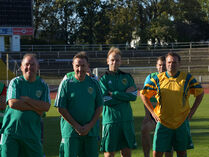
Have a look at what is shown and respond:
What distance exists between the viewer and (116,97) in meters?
5.97

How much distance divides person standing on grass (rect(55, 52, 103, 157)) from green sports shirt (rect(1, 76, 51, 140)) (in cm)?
27

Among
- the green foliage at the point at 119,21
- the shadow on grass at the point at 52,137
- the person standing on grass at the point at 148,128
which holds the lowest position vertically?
the shadow on grass at the point at 52,137

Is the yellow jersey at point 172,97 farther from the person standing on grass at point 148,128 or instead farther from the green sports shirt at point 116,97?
the person standing on grass at point 148,128

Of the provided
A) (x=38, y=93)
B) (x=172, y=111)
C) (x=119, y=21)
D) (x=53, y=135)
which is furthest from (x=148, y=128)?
(x=119, y=21)

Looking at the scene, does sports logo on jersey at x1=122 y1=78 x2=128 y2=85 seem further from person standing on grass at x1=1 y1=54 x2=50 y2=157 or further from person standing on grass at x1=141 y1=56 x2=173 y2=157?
person standing on grass at x1=1 y1=54 x2=50 y2=157

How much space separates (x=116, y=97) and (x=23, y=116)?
161 cm

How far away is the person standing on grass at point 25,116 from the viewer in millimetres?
4793

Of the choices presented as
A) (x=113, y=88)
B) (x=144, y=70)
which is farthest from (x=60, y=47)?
(x=113, y=88)

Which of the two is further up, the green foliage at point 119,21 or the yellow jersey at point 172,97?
the green foliage at point 119,21

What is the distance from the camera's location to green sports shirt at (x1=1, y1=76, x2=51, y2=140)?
4805 millimetres

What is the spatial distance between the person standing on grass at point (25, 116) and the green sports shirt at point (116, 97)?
1.30 metres

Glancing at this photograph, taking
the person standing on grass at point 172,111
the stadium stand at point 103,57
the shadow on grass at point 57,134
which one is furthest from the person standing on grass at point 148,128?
the stadium stand at point 103,57

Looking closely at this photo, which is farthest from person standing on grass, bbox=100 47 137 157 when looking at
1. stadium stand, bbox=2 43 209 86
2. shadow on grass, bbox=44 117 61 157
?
stadium stand, bbox=2 43 209 86

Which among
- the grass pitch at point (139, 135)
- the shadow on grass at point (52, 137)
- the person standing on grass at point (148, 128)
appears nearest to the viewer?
the person standing on grass at point (148, 128)
